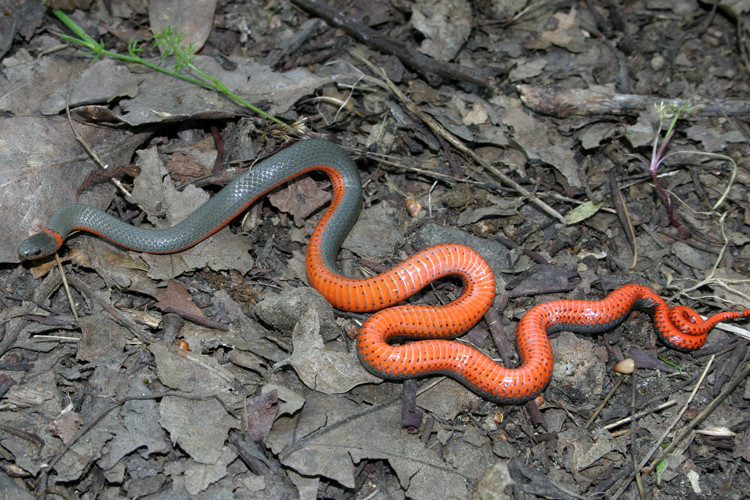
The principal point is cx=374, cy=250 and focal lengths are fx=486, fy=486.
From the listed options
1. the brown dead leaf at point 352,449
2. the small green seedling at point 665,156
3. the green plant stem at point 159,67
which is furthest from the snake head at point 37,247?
the small green seedling at point 665,156

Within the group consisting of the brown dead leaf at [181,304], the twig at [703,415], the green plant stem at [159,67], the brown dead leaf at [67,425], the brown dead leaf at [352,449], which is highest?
the green plant stem at [159,67]

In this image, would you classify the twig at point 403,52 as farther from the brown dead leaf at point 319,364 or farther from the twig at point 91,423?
the twig at point 91,423

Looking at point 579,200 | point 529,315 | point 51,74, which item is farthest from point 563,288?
point 51,74

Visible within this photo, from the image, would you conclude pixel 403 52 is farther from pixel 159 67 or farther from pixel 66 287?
pixel 66 287

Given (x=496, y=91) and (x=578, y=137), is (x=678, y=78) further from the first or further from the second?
(x=496, y=91)

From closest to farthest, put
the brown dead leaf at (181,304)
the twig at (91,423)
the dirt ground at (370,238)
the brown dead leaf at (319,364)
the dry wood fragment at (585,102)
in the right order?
1. the twig at (91,423)
2. the dirt ground at (370,238)
3. the brown dead leaf at (319,364)
4. the brown dead leaf at (181,304)
5. the dry wood fragment at (585,102)

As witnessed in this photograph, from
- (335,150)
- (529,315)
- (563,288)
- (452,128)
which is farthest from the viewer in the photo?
(452,128)

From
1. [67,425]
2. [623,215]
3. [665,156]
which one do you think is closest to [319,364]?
[67,425]

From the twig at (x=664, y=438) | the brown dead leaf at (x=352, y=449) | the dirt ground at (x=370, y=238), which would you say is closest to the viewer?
the brown dead leaf at (x=352, y=449)
